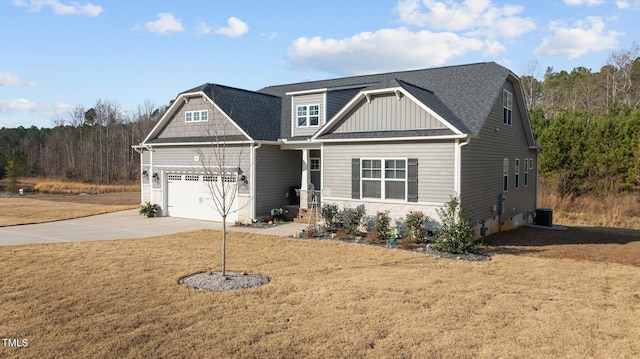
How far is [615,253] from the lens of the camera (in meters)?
13.4

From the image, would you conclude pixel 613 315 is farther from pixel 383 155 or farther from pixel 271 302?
pixel 383 155

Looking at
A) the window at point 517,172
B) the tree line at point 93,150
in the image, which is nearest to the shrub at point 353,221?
the window at point 517,172

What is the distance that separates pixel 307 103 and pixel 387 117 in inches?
187

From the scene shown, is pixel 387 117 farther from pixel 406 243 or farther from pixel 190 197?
pixel 190 197

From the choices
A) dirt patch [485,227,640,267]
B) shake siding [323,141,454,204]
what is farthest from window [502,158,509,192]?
shake siding [323,141,454,204]

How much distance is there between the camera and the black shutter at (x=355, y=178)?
15431mm

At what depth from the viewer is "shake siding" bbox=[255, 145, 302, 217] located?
18375mm

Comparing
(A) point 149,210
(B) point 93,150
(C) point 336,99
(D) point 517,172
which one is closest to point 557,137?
(D) point 517,172

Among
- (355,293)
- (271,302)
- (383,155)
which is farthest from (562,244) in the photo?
(271,302)

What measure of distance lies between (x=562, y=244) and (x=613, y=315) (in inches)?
343

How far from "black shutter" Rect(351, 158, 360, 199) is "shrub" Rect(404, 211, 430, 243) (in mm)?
2262

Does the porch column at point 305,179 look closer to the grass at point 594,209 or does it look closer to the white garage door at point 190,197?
the white garage door at point 190,197

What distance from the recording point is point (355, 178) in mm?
15484

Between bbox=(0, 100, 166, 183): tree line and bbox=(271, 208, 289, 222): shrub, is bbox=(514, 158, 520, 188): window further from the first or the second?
bbox=(0, 100, 166, 183): tree line
